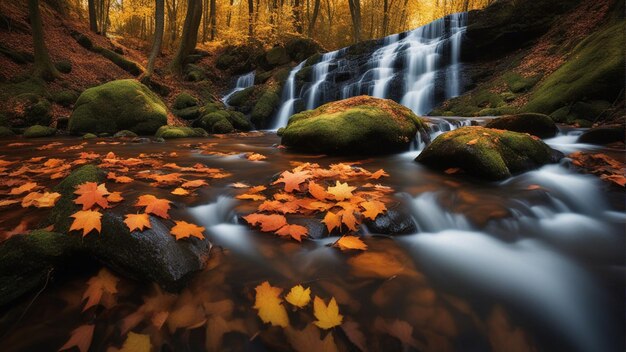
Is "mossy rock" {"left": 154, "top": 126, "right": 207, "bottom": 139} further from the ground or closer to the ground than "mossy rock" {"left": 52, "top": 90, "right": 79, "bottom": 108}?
closer to the ground

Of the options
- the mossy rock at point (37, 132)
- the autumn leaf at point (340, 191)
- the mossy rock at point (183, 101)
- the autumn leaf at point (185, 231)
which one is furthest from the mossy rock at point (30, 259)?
the mossy rock at point (183, 101)

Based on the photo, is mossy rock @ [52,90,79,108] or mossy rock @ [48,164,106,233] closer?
mossy rock @ [48,164,106,233]

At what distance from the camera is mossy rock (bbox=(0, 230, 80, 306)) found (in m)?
1.70

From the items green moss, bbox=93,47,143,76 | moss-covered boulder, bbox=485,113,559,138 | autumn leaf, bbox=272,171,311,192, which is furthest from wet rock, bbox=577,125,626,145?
green moss, bbox=93,47,143,76

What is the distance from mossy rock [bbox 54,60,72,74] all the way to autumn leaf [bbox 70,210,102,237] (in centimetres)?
1439

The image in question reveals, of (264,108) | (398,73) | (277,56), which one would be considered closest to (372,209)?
(264,108)

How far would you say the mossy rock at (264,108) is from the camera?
47.3ft

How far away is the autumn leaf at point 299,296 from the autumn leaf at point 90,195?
1.55 meters

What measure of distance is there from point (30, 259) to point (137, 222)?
566mm

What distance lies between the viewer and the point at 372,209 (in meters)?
2.80

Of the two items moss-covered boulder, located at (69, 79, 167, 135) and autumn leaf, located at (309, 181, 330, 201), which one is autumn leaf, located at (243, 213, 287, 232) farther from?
moss-covered boulder, located at (69, 79, 167, 135)

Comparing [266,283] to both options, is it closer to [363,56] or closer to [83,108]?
[83,108]

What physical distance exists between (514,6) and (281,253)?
17120 mm

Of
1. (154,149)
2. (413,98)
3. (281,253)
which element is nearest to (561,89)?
(413,98)
